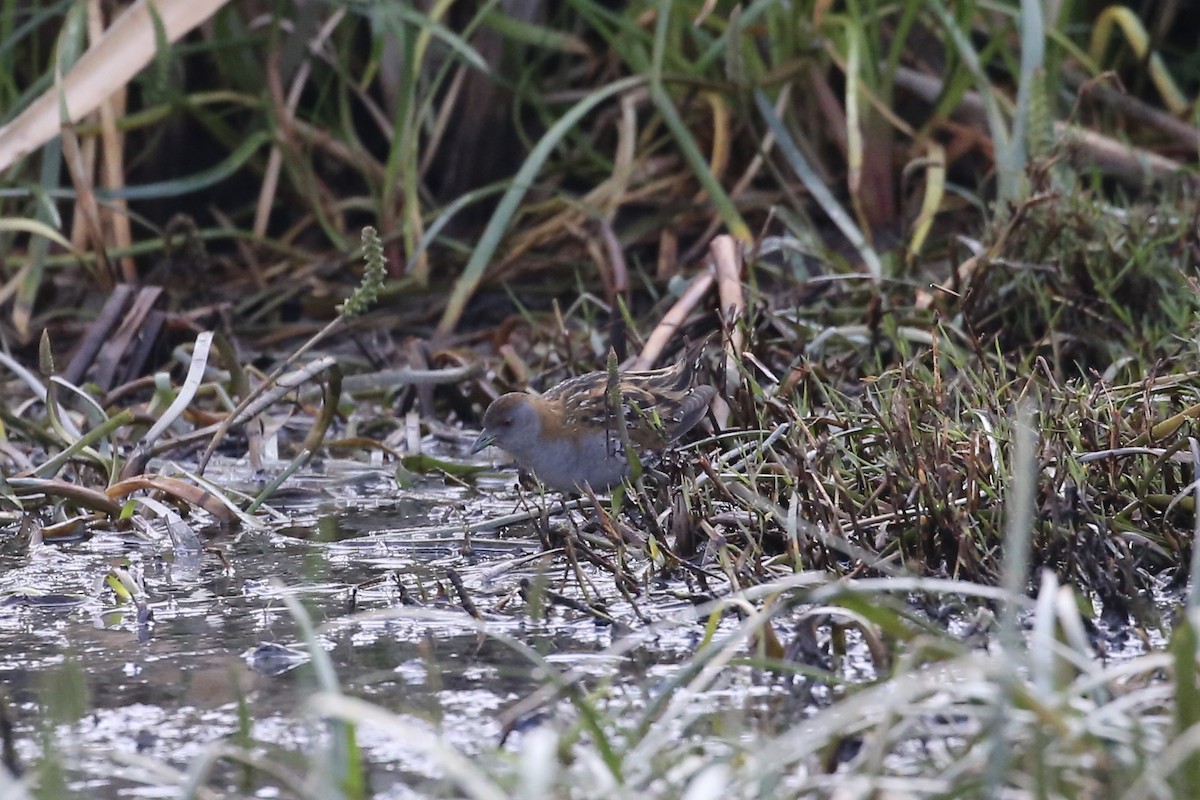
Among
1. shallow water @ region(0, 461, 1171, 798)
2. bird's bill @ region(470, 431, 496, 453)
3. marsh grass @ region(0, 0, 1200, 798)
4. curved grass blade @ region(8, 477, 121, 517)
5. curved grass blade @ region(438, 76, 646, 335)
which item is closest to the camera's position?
marsh grass @ region(0, 0, 1200, 798)

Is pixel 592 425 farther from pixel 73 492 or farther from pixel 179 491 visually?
pixel 73 492

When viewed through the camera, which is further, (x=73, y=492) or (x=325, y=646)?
(x=73, y=492)

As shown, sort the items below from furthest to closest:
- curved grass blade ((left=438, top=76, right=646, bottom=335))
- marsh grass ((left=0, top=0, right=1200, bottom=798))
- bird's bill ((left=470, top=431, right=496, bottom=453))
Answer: curved grass blade ((left=438, top=76, right=646, bottom=335)), bird's bill ((left=470, top=431, right=496, bottom=453)), marsh grass ((left=0, top=0, right=1200, bottom=798))

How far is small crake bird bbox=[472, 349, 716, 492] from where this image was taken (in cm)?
375

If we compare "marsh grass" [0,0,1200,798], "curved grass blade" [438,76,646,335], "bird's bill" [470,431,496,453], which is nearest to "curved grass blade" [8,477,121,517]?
"marsh grass" [0,0,1200,798]

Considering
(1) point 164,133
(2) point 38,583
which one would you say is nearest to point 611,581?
(2) point 38,583

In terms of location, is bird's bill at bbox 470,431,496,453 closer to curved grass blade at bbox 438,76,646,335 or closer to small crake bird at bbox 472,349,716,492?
small crake bird at bbox 472,349,716,492

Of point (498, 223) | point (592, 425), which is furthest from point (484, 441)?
point (498, 223)

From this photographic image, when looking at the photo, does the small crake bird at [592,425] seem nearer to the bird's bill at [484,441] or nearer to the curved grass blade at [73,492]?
the bird's bill at [484,441]

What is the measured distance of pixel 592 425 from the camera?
3836mm

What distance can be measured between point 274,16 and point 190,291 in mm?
1022

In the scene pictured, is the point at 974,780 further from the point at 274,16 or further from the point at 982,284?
the point at 274,16

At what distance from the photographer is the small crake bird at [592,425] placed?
3746 mm

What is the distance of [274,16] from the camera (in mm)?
5980
